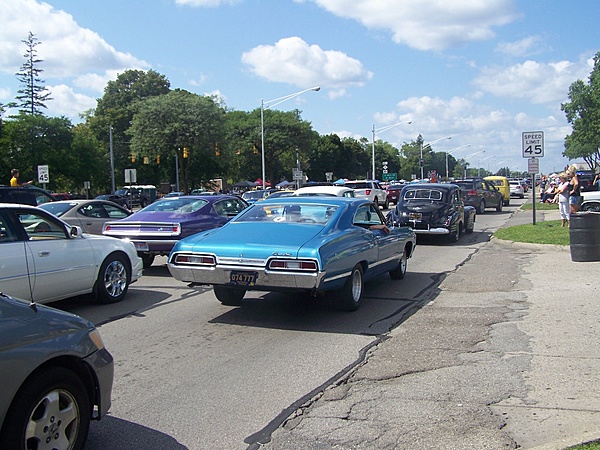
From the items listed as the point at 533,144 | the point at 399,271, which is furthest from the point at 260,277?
the point at 533,144

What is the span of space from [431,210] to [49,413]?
15.0 meters

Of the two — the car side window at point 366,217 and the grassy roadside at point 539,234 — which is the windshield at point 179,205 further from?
the grassy roadside at point 539,234

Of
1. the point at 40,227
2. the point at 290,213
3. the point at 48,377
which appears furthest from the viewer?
the point at 290,213

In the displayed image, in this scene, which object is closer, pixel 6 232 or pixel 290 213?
pixel 6 232

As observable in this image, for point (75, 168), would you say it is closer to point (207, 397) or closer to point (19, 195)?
point (19, 195)

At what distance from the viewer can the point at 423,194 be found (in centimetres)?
1838

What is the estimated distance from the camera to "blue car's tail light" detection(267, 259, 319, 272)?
7078mm

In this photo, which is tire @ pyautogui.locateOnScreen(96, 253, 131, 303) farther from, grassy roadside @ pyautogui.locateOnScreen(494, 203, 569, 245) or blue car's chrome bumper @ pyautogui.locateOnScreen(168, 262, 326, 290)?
grassy roadside @ pyautogui.locateOnScreen(494, 203, 569, 245)

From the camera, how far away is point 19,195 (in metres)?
16.1

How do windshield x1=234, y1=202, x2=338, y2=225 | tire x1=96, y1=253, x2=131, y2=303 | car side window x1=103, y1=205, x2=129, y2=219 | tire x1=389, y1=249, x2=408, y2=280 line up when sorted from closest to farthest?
1. windshield x1=234, y1=202, x2=338, y2=225
2. tire x1=96, y1=253, x2=131, y2=303
3. tire x1=389, y1=249, x2=408, y2=280
4. car side window x1=103, y1=205, x2=129, y2=219

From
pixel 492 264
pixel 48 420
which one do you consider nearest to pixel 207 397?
pixel 48 420

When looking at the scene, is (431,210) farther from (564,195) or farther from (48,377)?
(48,377)

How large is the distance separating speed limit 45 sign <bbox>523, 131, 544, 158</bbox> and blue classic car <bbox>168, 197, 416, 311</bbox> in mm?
11803

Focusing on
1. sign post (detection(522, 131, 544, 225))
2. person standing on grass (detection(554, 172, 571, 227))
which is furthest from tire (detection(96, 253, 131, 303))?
person standing on grass (detection(554, 172, 571, 227))
